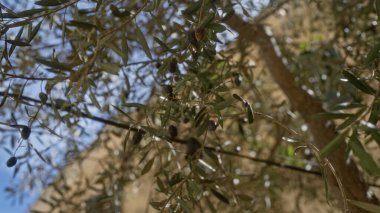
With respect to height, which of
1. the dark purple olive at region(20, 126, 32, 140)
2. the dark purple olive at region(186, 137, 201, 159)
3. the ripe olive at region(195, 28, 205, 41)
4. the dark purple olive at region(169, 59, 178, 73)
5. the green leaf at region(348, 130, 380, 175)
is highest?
the ripe olive at region(195, 28, 205, 41)

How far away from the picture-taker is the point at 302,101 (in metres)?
1.93

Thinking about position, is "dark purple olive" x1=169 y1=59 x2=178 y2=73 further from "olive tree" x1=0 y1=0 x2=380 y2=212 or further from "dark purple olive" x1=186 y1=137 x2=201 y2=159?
"dark purple olive" x1=186 y1=137 x2=201 y2=159

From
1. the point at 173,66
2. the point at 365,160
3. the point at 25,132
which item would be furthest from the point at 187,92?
the point at 365,160

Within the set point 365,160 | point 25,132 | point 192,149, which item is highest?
Result: point 25,132

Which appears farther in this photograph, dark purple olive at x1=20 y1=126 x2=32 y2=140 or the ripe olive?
dark purple olive at x1=20 y1=126 x2=32 y2=140

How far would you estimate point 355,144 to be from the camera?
76 cm

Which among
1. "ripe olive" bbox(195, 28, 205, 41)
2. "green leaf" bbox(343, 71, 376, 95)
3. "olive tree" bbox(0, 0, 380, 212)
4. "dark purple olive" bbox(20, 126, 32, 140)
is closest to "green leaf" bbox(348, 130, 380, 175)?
"olive tree" bbox(0, 0, 380, 212)

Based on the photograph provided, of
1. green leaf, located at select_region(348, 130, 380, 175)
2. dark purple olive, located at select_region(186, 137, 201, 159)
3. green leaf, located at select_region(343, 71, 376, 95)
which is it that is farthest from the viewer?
dark purple olive, located at select_region(186, 137, 201, 159)

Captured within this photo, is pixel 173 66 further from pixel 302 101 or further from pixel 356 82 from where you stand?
pixel 302 101

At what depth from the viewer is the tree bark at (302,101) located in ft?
4.91

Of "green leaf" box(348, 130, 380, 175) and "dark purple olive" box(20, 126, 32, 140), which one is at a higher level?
"dark purple olive" box(20, 126, 32, 140)

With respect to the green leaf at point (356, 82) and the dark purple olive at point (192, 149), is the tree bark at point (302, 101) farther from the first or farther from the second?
the green leaf at point (356, 82)

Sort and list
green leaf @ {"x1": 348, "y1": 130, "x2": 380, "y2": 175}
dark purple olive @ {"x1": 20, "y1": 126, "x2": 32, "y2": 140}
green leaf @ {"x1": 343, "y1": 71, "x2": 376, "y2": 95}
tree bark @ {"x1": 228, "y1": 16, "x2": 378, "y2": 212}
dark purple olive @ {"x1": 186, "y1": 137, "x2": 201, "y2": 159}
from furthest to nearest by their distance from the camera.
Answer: tree bark @ {"x1": 228, "y1": 16, "x2": 378, "y2": 212}, dark purple olive @ {"x1": 186, "y1": 137, "x2": 201, "y2": 159}, dark purple olive @ {"x1": 20, "y1": 126, "x2": 32, "y2": 140}, green leaf @ {"x1": 343, "y1": 71, "x2": 376, "y2": 95}, green leaf @ {"x1": 348, "y1": 130, "x2": 380, "y2": 175}

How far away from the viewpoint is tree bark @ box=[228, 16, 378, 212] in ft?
4.91
